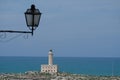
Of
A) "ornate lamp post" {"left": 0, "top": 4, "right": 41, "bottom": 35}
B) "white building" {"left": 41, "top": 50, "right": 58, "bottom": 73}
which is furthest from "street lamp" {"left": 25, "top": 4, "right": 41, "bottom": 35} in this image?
"white building" {"left": 41, "top": 50, "right": 58, "bottom": 73}

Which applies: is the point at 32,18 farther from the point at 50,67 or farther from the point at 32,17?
the point at 50,67

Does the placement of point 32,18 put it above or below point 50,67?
above

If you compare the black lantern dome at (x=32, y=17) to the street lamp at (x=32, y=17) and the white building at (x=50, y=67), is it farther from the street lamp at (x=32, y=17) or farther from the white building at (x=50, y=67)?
the white building at (x=50, y=67)

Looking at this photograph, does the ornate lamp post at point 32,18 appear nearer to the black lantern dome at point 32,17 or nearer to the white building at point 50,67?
the black lantern dome at point 32,17

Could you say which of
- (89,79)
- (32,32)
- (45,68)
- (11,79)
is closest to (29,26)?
(32,32)

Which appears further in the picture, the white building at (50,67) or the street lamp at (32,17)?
the white building at (50,67)

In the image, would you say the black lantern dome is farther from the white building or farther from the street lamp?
the white building

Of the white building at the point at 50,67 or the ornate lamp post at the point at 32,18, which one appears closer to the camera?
the ornate lamp post at the point at 32,18

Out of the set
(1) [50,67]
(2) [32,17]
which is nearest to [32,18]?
(2) [32,17]

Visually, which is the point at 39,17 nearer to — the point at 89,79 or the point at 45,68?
the point at 89,79

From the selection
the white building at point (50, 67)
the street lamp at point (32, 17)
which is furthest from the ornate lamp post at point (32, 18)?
the white building at point (50, 67)

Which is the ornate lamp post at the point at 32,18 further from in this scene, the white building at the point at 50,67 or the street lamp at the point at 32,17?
the white building at the point at 50,67

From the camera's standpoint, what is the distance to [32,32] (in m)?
4.88

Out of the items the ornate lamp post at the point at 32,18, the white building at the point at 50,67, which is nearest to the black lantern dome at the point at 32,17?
the ornate lamp post at the point at 32,18
